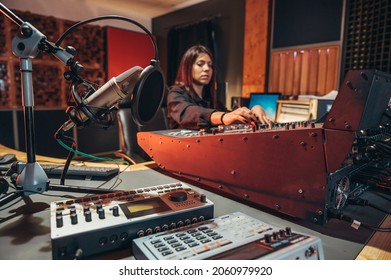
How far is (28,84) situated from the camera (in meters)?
0.73

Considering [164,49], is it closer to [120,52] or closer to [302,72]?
[120,52]

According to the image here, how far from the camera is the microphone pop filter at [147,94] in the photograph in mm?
668

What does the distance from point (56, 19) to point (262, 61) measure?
9.84 feet

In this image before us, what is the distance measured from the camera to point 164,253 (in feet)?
1.56

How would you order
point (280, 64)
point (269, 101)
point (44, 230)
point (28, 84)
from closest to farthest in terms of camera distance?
point (44, 230) → point (28, 84) → point (269, 101) → point (280, 64)

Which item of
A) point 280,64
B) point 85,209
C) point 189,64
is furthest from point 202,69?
point 280,64

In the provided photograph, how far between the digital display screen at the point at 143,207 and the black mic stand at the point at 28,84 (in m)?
0.30

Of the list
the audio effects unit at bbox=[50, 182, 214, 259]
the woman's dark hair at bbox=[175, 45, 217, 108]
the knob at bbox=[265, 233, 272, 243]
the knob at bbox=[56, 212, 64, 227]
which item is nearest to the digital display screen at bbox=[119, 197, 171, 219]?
the audio effects unit at bbox=[50, 182, 214, 259]

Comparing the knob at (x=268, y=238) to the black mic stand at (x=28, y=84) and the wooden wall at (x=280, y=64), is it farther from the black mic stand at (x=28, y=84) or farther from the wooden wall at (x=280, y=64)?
the wooden wall at (x=280, y=64)

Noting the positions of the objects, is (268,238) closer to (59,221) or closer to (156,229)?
(156,229)

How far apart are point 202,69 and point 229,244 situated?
133 centimetres

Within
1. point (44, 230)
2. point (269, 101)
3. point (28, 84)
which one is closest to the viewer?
point (44, 230)

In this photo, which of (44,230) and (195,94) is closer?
(44,230)
